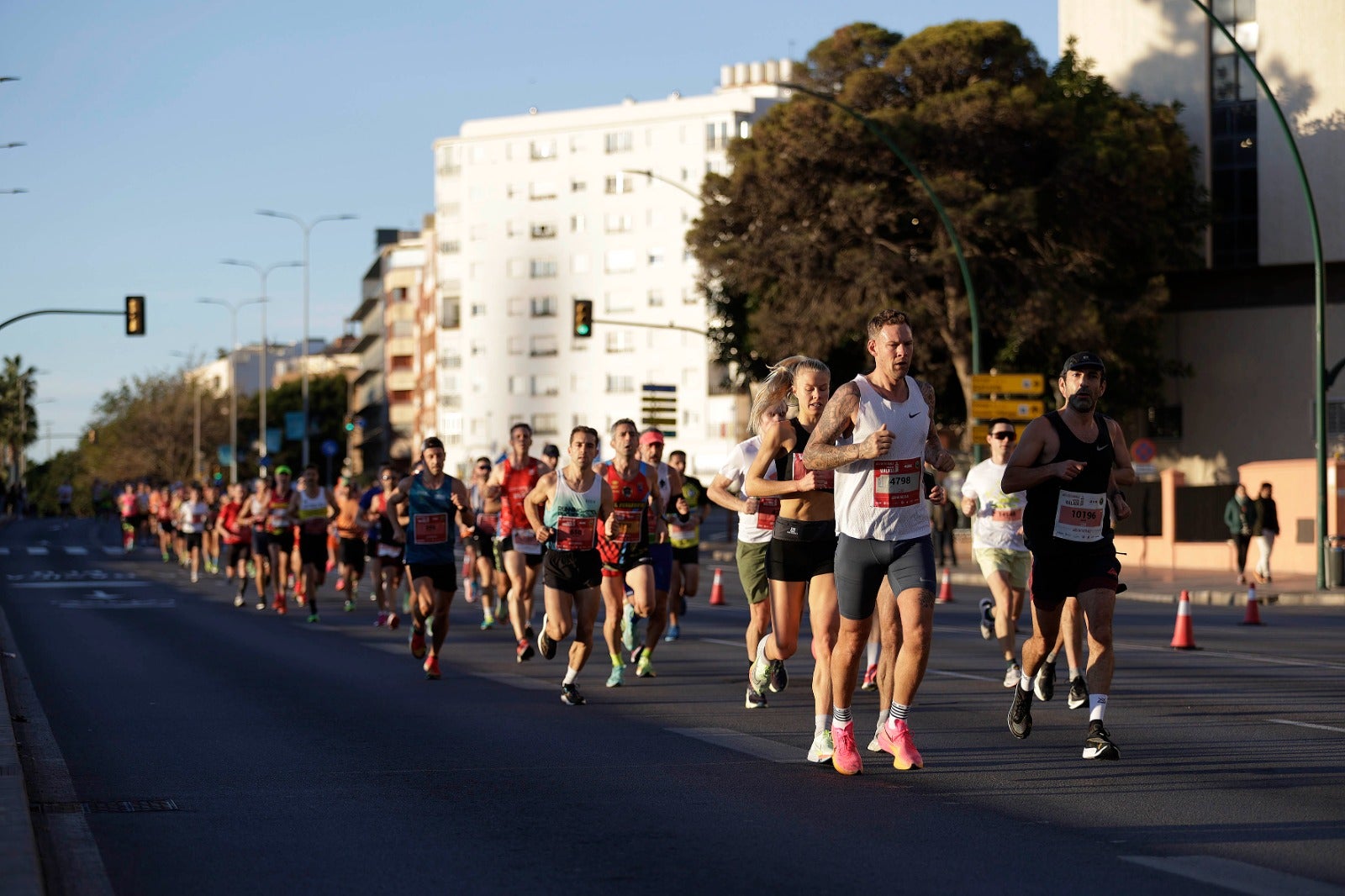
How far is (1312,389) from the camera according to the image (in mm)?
51625

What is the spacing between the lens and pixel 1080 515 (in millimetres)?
10031

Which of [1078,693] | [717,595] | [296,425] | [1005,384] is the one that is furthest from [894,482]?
[296,425]

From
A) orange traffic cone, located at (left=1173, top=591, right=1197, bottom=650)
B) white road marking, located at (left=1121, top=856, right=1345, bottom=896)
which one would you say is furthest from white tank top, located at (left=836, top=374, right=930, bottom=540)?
orange traffic cone, located at (left=1173, top=591, right=1197, bottom=650)

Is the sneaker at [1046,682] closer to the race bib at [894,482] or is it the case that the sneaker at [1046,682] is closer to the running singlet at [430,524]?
the race bib at [894,482]

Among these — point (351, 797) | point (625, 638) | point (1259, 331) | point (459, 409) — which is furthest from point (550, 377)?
point (351, 797)

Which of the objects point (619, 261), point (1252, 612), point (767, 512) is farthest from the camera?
point (619, 261)

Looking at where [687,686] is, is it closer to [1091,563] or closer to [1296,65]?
[1091,563]

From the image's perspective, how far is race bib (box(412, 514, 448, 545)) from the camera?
600 inches

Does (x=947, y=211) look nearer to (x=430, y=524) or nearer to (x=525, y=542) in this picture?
(x=525, y=542)

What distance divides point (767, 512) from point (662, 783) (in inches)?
154

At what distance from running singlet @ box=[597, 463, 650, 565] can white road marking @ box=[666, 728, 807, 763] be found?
3.00 metres

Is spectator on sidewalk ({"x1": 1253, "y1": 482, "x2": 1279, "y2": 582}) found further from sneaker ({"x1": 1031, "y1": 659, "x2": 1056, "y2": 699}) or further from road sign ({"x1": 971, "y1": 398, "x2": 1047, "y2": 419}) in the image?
sneaker ({"x1": 1031, "y1": 659, "x2": 1056, "y2": 699})

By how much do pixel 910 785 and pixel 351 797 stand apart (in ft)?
8.09

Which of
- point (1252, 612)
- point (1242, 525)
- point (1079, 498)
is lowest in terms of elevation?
point (1252, 612)
